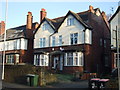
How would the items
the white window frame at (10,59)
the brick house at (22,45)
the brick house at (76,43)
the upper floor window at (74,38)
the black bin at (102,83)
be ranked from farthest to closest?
the white window frame at (10,59) < the brick house at (22,45) < the upper floor window at (74,38) < the brick house at (76,43) < the black bin at (102,83)

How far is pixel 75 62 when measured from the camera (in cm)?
2942

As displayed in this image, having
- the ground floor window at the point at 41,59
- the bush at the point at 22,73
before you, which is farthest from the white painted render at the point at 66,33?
the bush at the point at 22,73

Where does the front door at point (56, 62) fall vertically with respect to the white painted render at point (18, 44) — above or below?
below

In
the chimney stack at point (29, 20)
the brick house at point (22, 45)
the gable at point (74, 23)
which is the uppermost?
the chimney stack at point (29, 20)

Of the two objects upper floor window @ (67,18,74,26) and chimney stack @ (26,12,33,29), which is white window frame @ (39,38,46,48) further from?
upper floor window @ (67,18,74,26)

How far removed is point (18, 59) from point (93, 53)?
671 inches

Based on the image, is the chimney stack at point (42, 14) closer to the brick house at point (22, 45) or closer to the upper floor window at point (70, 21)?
the brick house at point (22, 45)

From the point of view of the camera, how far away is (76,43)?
1209 inches

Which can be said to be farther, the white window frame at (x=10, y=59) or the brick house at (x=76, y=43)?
the white window frame at (x=10, y=59)

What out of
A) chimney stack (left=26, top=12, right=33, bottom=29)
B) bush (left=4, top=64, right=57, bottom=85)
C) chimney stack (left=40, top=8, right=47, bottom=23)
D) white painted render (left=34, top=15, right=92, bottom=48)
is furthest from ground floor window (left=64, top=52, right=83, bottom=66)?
chimney stack (left=26, top=12, right=33, bottom=29)

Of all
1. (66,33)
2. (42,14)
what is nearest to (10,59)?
(42,14)

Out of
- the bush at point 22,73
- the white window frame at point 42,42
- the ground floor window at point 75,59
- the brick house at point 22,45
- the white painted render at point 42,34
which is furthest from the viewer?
the brick house at point 22,45

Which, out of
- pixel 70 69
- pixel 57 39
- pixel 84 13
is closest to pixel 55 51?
pixel 57 39

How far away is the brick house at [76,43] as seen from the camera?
29469 mm
